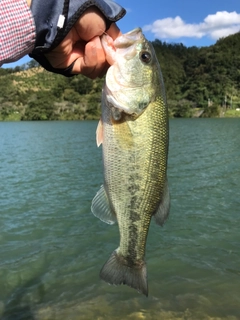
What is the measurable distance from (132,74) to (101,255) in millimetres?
6363

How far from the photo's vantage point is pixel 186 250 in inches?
337

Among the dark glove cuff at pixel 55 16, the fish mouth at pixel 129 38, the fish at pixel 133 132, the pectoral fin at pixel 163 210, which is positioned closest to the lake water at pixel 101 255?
the pectoral fin at pixel 163 210

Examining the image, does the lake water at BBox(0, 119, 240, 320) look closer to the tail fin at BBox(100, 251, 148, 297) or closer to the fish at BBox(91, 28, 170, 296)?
the tail fin at BBox(100, 251, 148, 297)

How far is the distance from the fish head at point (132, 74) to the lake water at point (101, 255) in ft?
14.0

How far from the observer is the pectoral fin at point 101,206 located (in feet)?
9.79

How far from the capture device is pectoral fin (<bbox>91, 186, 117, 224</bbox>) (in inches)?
117

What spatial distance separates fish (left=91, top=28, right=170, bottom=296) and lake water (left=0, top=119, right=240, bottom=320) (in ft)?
11.6

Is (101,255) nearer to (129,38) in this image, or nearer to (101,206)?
(101,206)

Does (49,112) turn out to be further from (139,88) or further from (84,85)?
(139,88)

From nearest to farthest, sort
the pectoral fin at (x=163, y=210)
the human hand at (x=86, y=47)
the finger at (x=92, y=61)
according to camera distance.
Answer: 1. the human hand at (x=86, y=47)
2. the finger at (x=92, y=61)
3. the pectoral fin at (x=163, y=210)

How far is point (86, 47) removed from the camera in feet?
8.39

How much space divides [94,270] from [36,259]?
144 cm

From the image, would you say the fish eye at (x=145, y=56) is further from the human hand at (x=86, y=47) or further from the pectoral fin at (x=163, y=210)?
the pectoral fin at (x=163, y=210)

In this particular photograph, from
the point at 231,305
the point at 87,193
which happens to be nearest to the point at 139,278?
the point at 231,305
